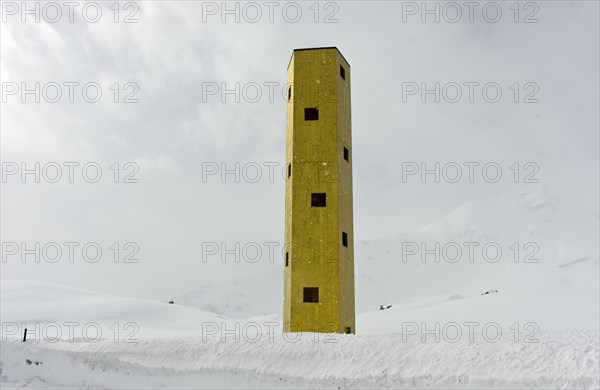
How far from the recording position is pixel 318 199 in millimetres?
24547

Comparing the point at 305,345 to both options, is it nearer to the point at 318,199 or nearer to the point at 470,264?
the point at 318,199

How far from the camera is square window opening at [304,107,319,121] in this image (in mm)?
25469

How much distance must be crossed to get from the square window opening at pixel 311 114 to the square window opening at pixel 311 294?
27.3 feet

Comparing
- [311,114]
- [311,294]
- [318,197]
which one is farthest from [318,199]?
[311,294]

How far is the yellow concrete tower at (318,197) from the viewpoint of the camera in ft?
77.3

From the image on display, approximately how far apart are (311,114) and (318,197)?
14.0ft

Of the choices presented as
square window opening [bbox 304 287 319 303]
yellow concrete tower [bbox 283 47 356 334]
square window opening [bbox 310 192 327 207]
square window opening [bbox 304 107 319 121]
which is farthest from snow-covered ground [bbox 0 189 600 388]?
square window opening [bbox 304 107 319 121]

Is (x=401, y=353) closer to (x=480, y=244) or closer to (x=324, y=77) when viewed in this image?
(x=324, y=77)

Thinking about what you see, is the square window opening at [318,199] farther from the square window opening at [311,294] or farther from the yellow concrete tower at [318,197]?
the square window opening at [311,294]

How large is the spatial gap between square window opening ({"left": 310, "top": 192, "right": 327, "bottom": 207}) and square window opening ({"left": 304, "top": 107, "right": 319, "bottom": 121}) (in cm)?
383

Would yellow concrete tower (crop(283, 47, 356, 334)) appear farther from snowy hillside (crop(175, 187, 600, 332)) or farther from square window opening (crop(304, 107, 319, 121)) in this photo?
snowy hillside (crop(175, 187, 600, 332))

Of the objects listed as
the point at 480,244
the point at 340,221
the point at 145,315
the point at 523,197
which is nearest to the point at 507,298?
the point at 340,221

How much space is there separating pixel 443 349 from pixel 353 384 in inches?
147

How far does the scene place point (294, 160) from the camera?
24.9 m
